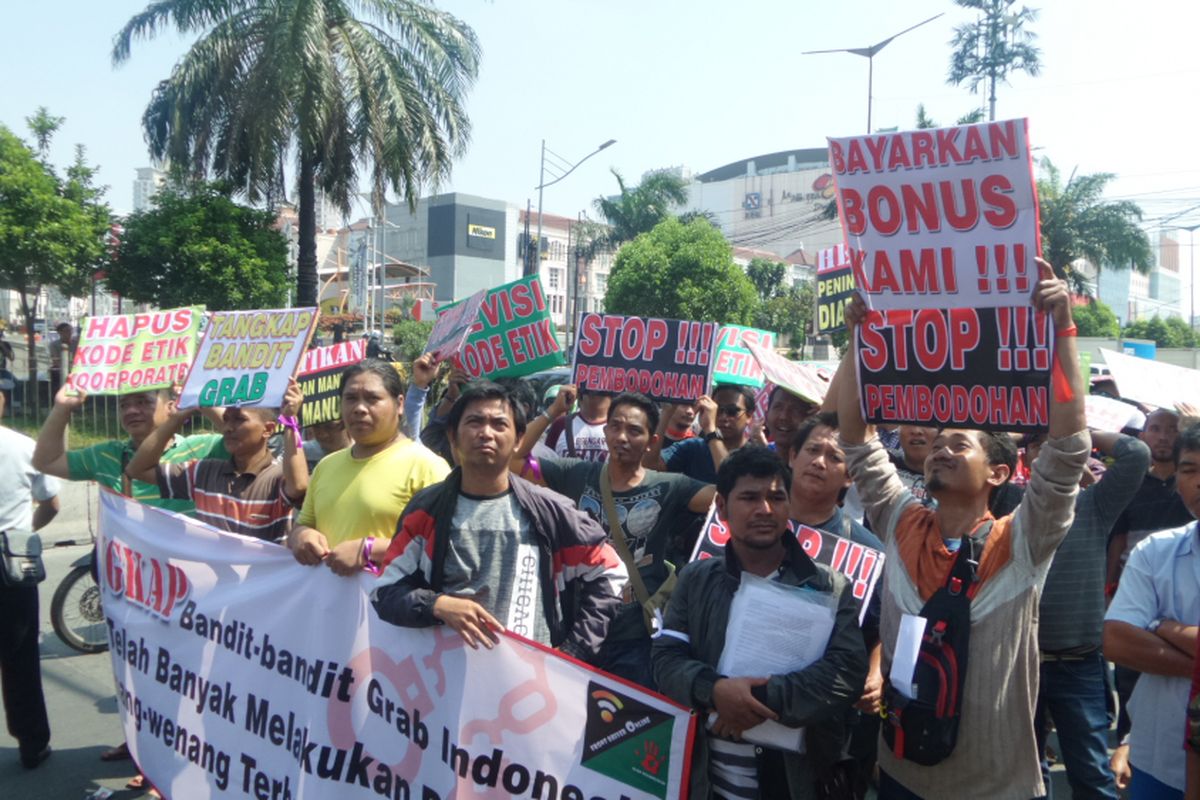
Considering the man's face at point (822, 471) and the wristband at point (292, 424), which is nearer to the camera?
the man's face at point (822, 471)

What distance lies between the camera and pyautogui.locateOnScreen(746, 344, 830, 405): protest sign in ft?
16.3

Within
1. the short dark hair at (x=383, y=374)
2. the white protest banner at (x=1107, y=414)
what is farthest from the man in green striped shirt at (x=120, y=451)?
the white protest banner at (x=1107, y=414)

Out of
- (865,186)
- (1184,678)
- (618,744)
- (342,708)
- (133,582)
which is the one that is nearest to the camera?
(1184,678)

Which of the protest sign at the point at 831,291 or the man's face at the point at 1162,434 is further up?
the protest sign at the point at 831,291

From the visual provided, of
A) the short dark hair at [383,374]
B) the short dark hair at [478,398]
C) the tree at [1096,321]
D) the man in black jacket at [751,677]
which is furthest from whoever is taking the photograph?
the tree at [1096,321]

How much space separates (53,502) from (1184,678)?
4.70 m

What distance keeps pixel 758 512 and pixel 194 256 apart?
46.2 ft

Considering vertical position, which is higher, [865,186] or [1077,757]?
[865,186]

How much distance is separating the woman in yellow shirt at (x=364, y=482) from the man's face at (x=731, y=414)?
242cm

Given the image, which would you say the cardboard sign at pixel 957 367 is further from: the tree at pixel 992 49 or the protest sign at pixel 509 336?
the tree at pixel 992 49

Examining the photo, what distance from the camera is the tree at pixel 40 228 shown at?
13.8m

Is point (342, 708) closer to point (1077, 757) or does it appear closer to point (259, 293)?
point (1077, 757)

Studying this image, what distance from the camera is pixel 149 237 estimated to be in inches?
597

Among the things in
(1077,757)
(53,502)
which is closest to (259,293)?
(53,502)
